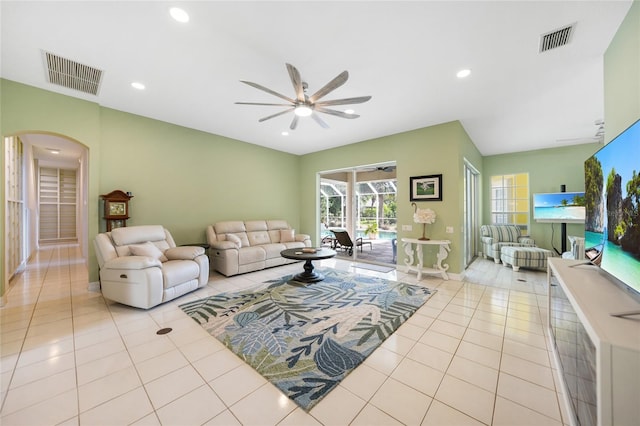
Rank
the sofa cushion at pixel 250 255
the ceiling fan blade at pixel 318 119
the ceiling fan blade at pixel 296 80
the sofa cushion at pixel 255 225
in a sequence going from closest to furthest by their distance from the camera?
1. the ceiling fan blade at pixel 296 80
2. the ceiling fan blade at pixel 318 119
3. the sofa cushion at pixel 250 255
4. the sofa cushion at pixel 255 225

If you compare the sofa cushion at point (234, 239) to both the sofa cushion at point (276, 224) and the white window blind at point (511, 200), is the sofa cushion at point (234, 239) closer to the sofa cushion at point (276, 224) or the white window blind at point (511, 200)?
the sofa cushion at point (276, 224)

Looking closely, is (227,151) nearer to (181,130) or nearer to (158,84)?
(181,130)

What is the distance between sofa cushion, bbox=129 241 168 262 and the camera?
337 cm

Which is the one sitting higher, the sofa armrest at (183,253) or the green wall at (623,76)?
the green wall at (623,76)

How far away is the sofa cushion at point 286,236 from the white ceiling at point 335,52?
300cm

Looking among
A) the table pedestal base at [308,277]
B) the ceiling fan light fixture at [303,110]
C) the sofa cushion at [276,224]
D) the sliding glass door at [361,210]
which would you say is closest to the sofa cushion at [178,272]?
the table pedestal base at [308,277]

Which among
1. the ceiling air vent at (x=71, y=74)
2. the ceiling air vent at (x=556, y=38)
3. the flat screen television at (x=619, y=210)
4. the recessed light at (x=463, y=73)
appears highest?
the ceiling air vent at (x=71, y=74)

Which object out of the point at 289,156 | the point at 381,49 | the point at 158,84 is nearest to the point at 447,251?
the point at 381,49

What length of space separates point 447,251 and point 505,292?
1.02 meters

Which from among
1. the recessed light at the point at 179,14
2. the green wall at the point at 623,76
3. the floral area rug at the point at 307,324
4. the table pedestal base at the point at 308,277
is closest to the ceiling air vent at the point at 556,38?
the green wall at the point at 623,76

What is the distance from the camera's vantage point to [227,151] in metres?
5.39

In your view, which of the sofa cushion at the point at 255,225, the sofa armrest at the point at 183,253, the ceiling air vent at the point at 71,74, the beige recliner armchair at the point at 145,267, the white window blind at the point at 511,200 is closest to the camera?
the ceiling air vent at the point at 71,74

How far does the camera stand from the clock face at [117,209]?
12.3ft

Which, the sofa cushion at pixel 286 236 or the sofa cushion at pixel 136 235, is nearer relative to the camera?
the sofa cushion at pixel 136 235
